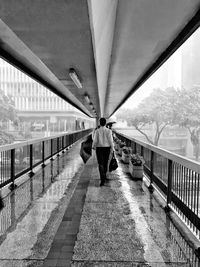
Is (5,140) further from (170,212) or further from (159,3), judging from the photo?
(159,3)

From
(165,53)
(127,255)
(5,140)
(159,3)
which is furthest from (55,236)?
(165,53)

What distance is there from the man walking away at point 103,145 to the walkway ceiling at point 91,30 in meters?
1.67

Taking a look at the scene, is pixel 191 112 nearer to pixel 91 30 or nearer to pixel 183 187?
pixel 183 187

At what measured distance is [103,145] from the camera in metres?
5.78

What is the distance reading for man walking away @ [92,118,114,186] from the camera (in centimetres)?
577

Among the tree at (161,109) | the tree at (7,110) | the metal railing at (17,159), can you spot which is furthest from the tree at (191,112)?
the tree at (7,110)

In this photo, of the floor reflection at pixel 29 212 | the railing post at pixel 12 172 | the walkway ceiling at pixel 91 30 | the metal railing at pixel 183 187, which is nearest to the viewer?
the floor reflection at pixel 29 212

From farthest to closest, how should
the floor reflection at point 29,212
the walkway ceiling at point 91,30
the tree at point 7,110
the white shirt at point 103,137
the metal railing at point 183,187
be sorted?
the tree at point 7,110 → the white shirt at point 103,137 → the walkway ceiling at point 91,30 → the metal railing at point 183,187 → the floor reflection at point 29,212

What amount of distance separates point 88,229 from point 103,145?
8.71 feet

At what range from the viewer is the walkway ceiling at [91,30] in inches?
139

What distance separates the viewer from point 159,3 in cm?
393

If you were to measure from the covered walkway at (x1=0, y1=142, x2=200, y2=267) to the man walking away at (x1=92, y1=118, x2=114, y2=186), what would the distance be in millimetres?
467

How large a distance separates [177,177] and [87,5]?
2.64 m

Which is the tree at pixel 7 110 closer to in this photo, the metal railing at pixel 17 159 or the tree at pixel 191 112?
the metal railing at pixel 17 159
